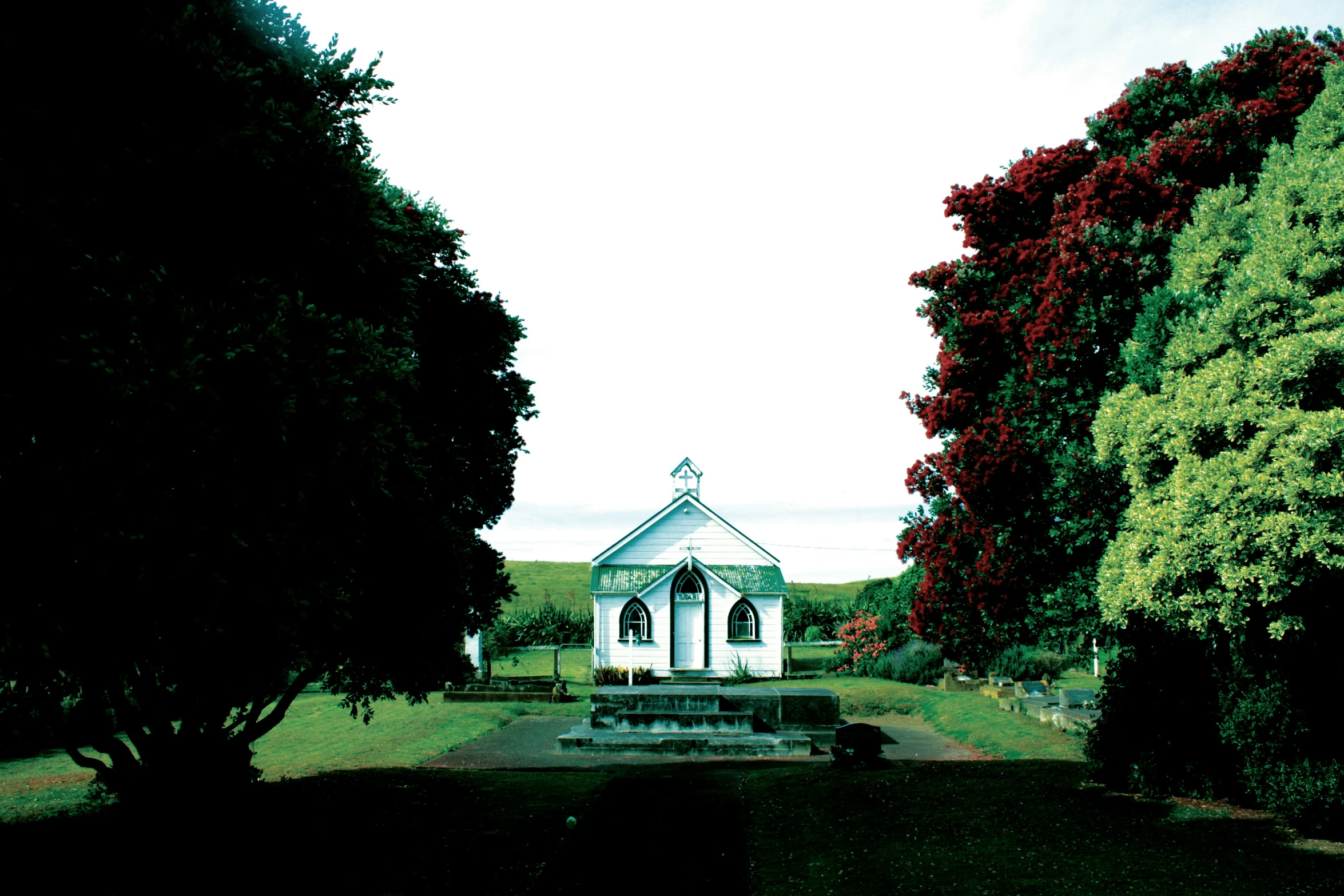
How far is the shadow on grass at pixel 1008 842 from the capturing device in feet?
32.0

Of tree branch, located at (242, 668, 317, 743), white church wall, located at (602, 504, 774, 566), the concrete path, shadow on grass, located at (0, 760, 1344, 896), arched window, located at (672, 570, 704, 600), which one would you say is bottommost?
the concrete path

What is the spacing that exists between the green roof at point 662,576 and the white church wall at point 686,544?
23 centimetres

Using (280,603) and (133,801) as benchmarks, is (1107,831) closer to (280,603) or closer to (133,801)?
(280,603)

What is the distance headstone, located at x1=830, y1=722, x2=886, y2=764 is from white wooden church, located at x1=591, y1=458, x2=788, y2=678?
17.9 metres

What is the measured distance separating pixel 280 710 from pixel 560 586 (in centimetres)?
8124

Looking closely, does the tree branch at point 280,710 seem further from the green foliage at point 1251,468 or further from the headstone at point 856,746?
the green foliage at point 1251,468

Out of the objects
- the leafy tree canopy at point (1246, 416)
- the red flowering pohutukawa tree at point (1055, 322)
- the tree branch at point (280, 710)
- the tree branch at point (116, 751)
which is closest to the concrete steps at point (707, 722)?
the red flowering pohutukawa tree at point (1055, 322)

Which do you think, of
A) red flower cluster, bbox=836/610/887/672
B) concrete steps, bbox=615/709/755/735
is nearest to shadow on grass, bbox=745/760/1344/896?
concrete steps, bbox=615/709/755/735

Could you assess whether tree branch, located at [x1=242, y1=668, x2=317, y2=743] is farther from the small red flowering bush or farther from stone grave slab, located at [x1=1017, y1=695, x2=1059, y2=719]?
the small red flowering bush

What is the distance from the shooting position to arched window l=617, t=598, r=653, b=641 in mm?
35875

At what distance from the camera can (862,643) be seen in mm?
37625

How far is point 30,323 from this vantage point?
7.14m

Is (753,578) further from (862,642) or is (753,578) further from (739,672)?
(862,642)

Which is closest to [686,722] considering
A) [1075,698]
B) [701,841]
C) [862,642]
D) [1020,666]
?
[701,841]
